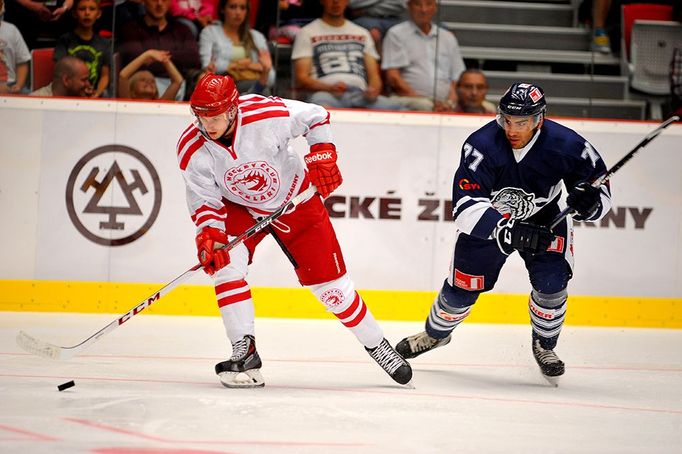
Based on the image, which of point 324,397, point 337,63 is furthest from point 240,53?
point 324,397

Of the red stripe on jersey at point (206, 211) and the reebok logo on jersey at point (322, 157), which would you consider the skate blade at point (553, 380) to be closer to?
the reebok logo on jersey at point (322, 157)

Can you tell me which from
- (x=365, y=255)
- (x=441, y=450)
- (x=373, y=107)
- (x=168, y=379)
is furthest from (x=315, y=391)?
(x=373, y=107)

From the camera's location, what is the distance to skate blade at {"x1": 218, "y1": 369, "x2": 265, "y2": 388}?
369 cm

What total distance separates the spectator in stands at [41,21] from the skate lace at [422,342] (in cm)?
277

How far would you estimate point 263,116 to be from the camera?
3.71 meters

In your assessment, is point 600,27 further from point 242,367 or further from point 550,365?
point 242,367

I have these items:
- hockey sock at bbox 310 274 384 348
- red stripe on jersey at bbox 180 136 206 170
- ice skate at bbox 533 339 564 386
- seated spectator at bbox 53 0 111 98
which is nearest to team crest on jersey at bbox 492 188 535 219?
ice skate at bbox 533 339 564 386

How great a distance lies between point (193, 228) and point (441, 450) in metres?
3.14

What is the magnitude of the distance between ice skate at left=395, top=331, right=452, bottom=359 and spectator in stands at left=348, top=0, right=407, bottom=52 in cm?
218

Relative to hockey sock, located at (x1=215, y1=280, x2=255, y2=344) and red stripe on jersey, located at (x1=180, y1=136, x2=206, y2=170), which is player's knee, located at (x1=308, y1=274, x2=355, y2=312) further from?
red stripe on jersey, located at (x1=180, y1=136, x2=206, y2=170)

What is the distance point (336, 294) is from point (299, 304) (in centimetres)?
204

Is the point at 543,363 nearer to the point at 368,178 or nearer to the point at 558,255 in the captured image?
the point at 558,255

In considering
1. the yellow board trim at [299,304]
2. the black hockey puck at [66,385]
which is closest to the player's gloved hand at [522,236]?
the black hockey puck at [66,385]

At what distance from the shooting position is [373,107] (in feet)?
19.5
